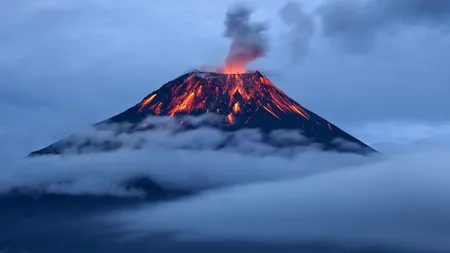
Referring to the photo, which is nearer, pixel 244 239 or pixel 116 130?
pixel 116 130

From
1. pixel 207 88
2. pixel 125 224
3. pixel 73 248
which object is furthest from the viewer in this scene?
pixel 125 224

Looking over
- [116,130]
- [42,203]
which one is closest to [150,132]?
[116,130]

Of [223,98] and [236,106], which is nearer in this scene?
[223,98]

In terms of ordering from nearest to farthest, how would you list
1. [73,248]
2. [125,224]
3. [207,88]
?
1. [207,88]
2. [73,248]
3. [125,224]

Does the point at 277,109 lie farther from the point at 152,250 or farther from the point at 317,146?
the point at 152,250
